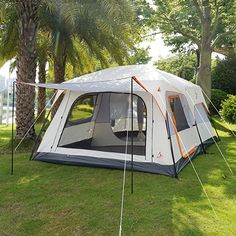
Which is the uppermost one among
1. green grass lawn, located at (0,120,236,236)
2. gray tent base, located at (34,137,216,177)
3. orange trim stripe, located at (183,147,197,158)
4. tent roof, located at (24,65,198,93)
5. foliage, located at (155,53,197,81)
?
foliage, located at (155,53,197,81)

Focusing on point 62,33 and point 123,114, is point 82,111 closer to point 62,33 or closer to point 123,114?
point 123,114

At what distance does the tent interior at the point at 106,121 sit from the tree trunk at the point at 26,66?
5.07 feet

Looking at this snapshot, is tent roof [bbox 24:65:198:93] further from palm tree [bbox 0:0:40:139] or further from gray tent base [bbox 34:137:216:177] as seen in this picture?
palm tree [bbox 0:0:40:139]

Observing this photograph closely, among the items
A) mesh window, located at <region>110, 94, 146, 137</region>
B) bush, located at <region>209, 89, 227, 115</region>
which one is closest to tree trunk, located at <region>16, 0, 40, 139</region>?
mesh window, located at <region>110, 94, 146, 137</region>

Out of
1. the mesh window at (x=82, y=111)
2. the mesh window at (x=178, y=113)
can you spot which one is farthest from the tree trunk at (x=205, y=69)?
the mesh window at (x=82, y=111)

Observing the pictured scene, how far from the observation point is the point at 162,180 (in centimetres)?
523

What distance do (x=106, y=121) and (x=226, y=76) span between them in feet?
36.4

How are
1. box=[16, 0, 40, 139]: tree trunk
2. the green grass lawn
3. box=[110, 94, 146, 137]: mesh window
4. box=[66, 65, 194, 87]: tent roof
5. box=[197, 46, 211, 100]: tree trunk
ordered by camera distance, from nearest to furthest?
the green grass lawn < box=[66, 65, 194, 87]: tent roof < box=[110, 94, 146, 137]: mesh window < box=[16, 0, 40, 139]: tree trunk < box=[197, 46, 211, 100]: tree trunk

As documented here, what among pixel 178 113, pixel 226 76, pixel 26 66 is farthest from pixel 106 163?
pixel 226 76

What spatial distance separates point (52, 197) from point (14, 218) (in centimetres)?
73

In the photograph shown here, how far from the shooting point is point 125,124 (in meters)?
7.10

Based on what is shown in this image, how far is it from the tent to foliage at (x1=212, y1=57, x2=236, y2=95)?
9.01 m

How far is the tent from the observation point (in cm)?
554

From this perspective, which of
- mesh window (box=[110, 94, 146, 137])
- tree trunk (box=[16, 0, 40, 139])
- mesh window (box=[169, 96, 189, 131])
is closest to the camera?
mesh window (box=[169, 96, 189, 131])
